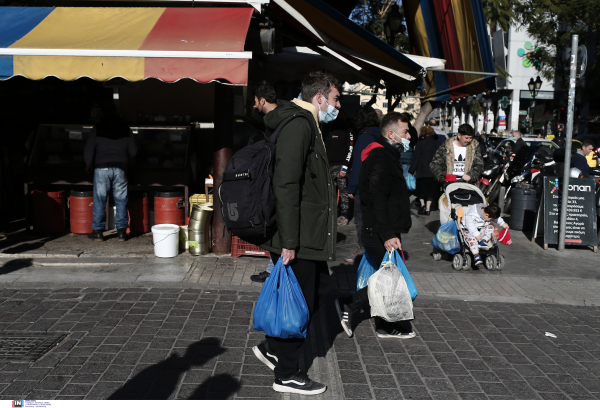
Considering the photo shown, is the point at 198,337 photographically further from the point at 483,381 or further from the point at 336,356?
the point at 483,381

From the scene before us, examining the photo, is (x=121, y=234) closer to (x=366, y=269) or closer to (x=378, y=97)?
(x=366, y=269)

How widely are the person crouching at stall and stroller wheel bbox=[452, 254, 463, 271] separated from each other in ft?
15.4

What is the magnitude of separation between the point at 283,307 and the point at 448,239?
15.0 feet

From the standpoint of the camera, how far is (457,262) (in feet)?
24.4

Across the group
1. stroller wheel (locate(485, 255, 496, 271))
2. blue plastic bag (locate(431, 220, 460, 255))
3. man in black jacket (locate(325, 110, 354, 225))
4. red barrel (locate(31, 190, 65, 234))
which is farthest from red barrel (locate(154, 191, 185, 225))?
stroller wheel (locate(485, 255, 496, 271))

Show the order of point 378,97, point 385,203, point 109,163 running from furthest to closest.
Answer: point 378,97 → point 109,163 → point 385,203

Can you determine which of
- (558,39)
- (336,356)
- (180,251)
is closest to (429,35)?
(180,251)

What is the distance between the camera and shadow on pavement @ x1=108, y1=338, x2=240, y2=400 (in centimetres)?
372

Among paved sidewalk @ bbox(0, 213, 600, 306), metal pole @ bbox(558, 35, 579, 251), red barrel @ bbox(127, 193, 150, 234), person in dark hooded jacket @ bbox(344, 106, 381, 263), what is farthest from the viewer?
red barrel @ bbox(127, 193, 150, 234)

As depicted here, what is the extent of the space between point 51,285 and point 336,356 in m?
3.43

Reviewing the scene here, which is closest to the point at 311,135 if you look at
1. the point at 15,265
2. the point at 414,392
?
the point at 414,392

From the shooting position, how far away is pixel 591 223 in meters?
8.91

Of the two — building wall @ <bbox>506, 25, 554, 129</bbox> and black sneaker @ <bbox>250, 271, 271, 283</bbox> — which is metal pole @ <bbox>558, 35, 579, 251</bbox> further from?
building wall @ <bbox>506, 25, 554, 129</bbox>

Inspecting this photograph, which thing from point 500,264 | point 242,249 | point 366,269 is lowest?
point 500,264
